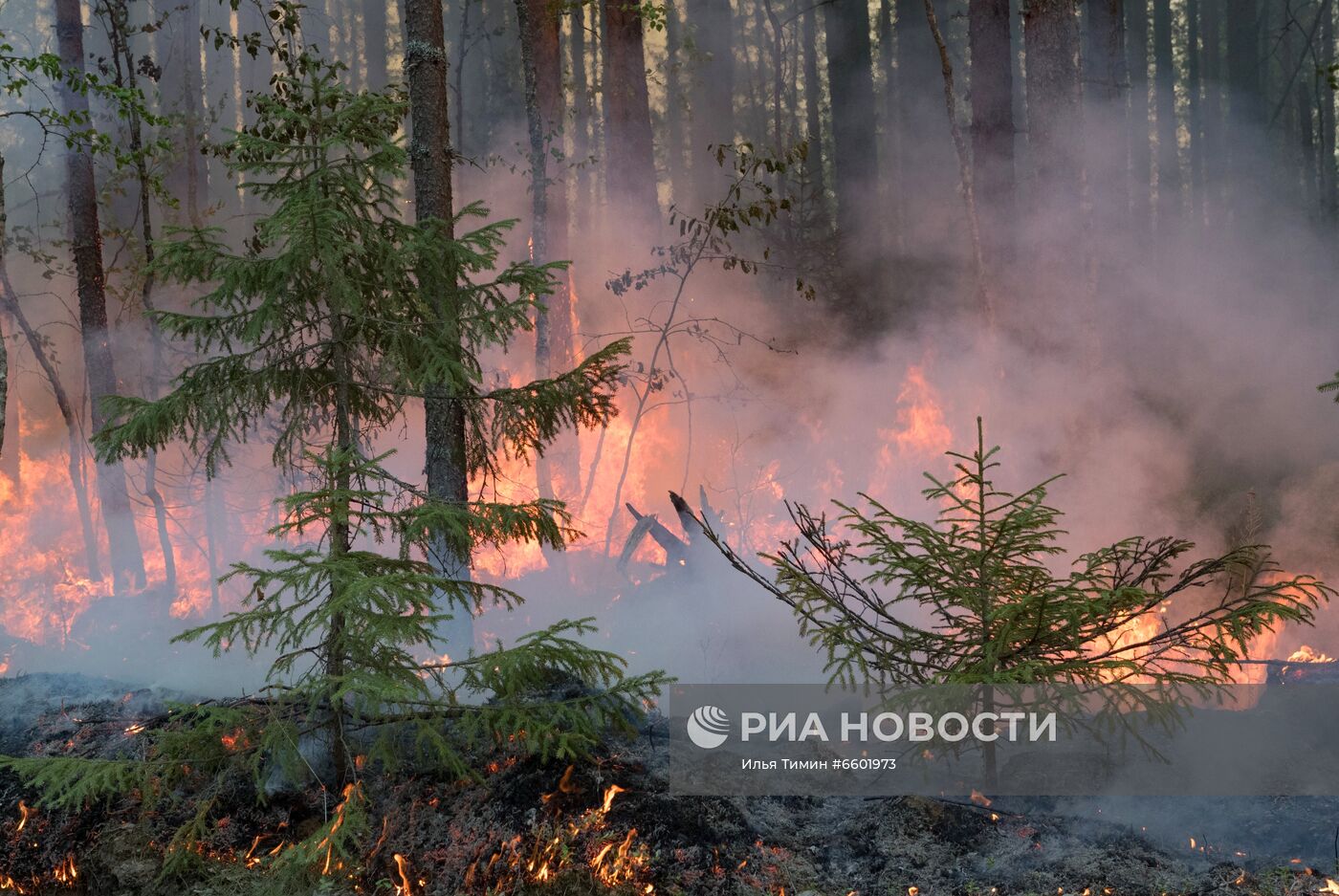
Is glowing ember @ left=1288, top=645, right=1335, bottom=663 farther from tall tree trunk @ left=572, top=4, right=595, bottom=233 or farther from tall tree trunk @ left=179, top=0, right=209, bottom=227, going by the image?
tall tree trunk @ left=179, top=0, right=209, bottom=227

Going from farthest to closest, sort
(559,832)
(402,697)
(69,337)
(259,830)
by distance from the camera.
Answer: (69,337) < (259,830) < (559,832) < (402,697)

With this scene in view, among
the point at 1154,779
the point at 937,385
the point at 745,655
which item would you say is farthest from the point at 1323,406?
the point at 1154,779

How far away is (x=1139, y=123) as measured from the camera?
28.6m

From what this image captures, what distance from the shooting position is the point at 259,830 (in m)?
5.14

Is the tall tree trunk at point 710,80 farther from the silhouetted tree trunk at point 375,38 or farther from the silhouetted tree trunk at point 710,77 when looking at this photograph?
the silhouetted tree trunk at point 375,38

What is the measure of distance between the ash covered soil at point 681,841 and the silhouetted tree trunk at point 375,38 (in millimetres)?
28341

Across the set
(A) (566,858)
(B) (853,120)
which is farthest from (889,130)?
(A) (566,858)

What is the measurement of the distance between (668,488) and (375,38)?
2209 cm

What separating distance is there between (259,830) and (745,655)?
6.42 m

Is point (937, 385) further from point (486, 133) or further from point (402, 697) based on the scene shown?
point (486, 133)

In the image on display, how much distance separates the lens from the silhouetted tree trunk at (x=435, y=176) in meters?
7.55

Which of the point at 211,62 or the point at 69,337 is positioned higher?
the point at 211,62

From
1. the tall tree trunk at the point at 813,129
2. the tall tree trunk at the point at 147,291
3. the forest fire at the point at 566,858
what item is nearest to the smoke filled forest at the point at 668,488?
the forest fire at the point at 566,858

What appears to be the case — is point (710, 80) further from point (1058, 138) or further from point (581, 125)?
point (1058, 138)
